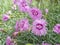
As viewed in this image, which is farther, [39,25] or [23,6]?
[23,6]

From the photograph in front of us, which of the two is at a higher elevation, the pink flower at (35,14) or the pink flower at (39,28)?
the pink flower at (35,14)

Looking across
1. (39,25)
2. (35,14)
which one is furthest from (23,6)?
(39,25)

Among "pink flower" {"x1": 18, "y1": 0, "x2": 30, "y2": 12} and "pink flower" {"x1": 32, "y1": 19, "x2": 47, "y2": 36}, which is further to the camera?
"pink flower" {"x1": 18, "y1": 0, "x2": 30, "y2": 12}

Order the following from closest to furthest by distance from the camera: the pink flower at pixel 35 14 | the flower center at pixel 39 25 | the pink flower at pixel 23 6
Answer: the flower center at pixel 39 25, the pink flower at pixel 35 14, the pink flower at pixel 23 6

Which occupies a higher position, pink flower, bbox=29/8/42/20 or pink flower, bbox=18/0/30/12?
pink flower, bbox=18/0/30/12

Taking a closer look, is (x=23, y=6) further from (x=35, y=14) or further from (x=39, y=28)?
(x=39, y=28)

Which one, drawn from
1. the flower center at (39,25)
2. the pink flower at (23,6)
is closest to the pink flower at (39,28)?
the flower center at (39,25)

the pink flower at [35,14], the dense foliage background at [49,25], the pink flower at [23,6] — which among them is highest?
the pink flower at [23,6]

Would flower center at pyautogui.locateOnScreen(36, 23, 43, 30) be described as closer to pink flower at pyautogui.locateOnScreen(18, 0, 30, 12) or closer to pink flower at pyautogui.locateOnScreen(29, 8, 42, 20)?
pink flower at pyautogui.locateOnScreen(29, 8, 42, 20)

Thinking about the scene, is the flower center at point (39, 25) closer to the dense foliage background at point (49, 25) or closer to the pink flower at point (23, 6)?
the dense foliage background at point (49, 25)

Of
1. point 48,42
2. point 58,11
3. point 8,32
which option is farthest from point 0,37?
point 58,11

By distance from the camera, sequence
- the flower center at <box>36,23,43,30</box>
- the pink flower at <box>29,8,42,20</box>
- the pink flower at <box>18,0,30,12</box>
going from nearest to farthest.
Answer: the flower center at <box>36,23,43,30</box> < the pink flower at <box>29,8,42,20</box> < the pink flower at <box>18,0,30,12</box>

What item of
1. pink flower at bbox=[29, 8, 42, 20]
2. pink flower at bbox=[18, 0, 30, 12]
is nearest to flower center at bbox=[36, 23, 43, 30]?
pink flower at bbox=[29, 8, 42, 20]

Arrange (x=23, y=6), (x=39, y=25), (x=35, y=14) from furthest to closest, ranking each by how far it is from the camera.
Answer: (x=23, y=6)
(x=35, y=14)
(x=39, y=25)
